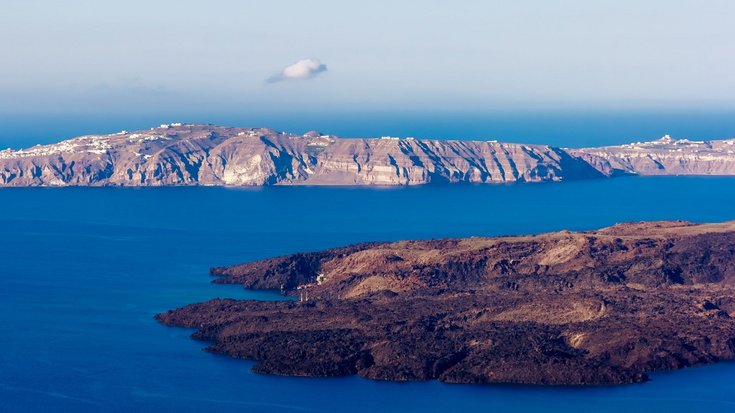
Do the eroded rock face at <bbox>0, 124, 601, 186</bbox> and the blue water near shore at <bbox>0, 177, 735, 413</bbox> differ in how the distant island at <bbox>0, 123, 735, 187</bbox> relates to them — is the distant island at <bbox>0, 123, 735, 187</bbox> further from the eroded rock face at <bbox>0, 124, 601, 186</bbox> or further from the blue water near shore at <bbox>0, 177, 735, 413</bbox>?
the blue water near shore at <bbox>0, 177, 735, 413</bbox>

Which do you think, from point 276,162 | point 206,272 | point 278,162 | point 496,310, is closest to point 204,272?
point 206,272

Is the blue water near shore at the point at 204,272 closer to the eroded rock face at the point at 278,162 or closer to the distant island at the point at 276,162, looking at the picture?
the distant island at the point at 276,162

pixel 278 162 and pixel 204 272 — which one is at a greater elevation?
pixel 278 162

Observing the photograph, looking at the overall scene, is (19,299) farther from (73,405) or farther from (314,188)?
(314,188)

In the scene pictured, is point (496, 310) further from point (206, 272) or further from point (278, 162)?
point (278, 162)

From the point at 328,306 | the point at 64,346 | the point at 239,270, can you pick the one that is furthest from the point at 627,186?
the point at 64,346

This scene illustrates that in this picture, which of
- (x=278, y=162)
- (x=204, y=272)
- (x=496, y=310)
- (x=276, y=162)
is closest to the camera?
(x=496, y=310)
